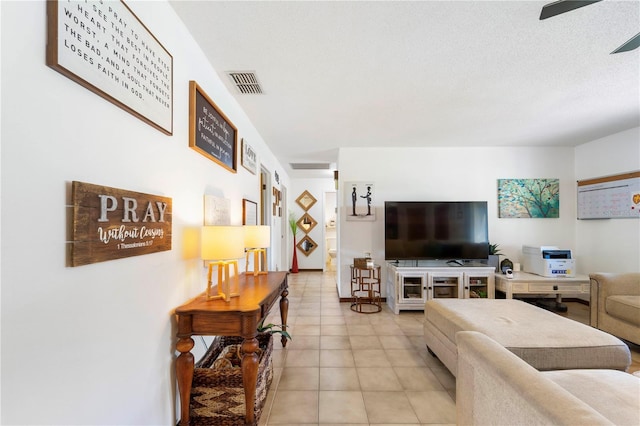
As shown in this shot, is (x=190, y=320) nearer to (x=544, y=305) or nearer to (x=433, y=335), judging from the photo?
(x=433, y=335)

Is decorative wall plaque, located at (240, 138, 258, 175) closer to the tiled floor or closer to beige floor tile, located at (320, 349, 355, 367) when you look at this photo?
the tiled floor

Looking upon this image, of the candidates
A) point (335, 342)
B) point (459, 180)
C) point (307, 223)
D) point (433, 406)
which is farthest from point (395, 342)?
point (307, 223)

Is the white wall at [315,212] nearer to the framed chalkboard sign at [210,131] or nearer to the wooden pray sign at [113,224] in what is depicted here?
the framed chalkboard sign at [210,131]

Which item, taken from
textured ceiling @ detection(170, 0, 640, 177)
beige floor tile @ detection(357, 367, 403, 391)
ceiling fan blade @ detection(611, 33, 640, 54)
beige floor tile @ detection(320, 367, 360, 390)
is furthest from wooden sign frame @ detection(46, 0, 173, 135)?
ceiling fan blade @ detection(611, 33, 640, 54)

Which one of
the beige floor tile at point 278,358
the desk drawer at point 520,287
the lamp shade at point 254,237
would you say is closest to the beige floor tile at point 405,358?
the beige floor tile at point 278,358

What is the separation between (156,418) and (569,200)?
5.62 metres

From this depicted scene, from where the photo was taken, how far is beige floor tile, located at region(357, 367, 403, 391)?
213cm

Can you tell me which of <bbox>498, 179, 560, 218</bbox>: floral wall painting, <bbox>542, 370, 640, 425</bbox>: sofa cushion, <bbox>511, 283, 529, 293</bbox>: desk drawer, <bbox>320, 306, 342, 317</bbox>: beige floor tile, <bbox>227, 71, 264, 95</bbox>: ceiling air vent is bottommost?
<bbox>320, 306, 342, 317</bbox>: beige floor tile

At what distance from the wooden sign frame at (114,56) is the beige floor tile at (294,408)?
180 centimetres

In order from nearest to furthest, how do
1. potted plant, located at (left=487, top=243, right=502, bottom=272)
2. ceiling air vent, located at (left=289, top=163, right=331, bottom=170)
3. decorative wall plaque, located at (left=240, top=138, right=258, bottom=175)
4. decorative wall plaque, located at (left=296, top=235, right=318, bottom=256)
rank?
decorative wall plaque, located at (left=240, top=138, right=258, bottom=175) → potted plant, located at (left=487, top=243, right=502, bottom=272) → ceiling air vent, located at (left=289, top=163, right=331, bottom=170) → decorative wall plaque, located at (left=296, top=235, right=318, bottom=256)

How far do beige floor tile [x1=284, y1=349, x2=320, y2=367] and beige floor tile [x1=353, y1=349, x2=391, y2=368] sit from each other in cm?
35

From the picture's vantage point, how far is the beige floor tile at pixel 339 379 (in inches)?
83.7

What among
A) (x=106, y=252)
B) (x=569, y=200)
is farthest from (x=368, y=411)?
(x=569, y=200)

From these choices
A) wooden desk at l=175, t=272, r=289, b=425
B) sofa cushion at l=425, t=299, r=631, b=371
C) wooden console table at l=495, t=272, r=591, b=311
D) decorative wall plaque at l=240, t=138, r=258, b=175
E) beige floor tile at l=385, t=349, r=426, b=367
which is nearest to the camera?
wooden desk at l=175, t=272, r=289, b=425
